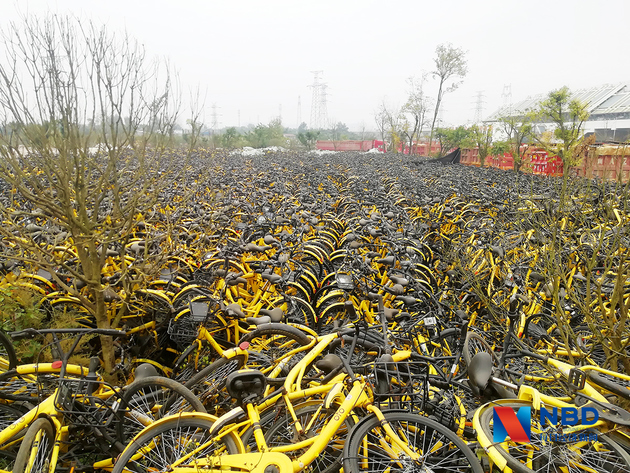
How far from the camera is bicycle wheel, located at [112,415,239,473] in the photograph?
1.87 m

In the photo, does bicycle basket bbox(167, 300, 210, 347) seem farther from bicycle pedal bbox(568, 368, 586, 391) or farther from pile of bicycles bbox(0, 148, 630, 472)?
bicycle pedal bbox(568, 368, 586, 391)

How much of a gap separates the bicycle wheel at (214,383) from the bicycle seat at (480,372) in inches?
54.2

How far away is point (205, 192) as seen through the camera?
28.1ft

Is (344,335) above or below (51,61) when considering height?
below

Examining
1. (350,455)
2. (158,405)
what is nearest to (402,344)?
(350,455)

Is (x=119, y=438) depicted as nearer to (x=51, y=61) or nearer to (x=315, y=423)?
(x=315, y=423)

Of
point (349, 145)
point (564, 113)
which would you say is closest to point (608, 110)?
point (564, 113)

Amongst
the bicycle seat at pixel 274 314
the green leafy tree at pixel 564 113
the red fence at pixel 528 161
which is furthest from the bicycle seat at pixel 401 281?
the green leafy tree at pixel 564 113

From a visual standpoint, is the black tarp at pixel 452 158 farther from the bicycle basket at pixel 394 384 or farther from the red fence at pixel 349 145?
the red fence at pixel 349 145

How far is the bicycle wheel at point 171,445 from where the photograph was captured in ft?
6.15

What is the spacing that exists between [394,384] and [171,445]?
129 centimetres

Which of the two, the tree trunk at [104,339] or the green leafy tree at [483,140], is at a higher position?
the green leafy tree at [483,140]

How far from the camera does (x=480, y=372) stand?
6.74 ft

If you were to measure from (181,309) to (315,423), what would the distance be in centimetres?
185
